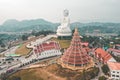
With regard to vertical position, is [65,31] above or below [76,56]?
above

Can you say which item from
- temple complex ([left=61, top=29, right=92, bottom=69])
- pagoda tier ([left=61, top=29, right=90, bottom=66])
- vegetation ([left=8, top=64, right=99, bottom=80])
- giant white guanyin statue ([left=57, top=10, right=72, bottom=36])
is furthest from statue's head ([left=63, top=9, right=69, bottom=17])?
vegetation ([left=8, top=64, right=99, bottom=80])

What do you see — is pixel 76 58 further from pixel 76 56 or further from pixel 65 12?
pixel 65 12

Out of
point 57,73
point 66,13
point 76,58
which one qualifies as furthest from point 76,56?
point 66,13

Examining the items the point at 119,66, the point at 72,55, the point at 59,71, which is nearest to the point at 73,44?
the point at 72,55

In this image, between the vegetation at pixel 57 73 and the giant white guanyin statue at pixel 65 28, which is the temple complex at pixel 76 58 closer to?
the vegetation at pixel 57 73

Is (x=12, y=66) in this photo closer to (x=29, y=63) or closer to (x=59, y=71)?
(x=29, y=63)

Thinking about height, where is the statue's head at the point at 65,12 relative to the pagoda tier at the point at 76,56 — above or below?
above

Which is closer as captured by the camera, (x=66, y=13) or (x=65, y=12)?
(x=65, y=12)

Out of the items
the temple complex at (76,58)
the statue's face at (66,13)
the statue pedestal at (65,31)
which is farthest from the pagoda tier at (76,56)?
the statue's face at (66,13)

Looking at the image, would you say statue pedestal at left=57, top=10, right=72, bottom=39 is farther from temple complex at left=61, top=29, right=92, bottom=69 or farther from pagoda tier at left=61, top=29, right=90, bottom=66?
temple complex at left=61, top=29, right=92, bottom=69

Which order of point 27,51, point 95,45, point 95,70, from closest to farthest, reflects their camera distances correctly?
point 95,70 → point 27,51 → point 95,45

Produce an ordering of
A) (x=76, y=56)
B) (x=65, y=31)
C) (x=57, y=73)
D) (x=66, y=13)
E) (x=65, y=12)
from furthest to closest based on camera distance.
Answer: (x=66, y=13) < (x=65, y=12) < (x=65, y=31) < (x=76, y=56) < (x=57, y=73)
